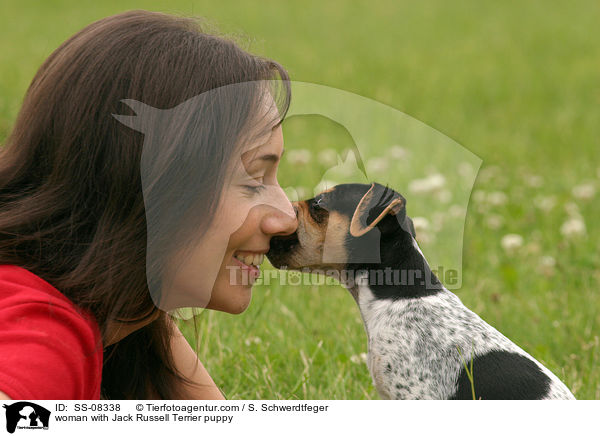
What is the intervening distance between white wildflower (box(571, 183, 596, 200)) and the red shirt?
431cm

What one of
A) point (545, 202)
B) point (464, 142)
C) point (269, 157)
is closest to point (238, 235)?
point (269, 157)

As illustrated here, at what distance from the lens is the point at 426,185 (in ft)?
12.5

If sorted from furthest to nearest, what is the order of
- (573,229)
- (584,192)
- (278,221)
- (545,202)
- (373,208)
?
(584,192) → (545,202) → (573,229) → (373,208) → (278,221)

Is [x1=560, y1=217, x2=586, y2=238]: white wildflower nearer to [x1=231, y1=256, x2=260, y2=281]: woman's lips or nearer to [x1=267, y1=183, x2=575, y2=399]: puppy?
[x1=267, y1=183, x2=575, y2=399]: puppy

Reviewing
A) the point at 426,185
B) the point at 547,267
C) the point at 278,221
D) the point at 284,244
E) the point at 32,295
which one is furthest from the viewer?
the point at 547,267

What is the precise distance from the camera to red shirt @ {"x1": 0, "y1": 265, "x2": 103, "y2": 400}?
6.04 ft

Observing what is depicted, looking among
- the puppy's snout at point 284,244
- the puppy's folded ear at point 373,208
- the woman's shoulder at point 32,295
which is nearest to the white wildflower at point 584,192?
the puppy's folded ear at point 373,208

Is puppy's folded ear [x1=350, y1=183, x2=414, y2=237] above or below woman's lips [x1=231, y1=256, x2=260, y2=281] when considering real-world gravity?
above

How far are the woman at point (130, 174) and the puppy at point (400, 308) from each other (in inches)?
16.0

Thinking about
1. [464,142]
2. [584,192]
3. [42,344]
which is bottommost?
[42,344]

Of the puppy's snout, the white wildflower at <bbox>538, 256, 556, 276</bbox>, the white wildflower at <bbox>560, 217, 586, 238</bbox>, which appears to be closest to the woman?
the puppy's snout
